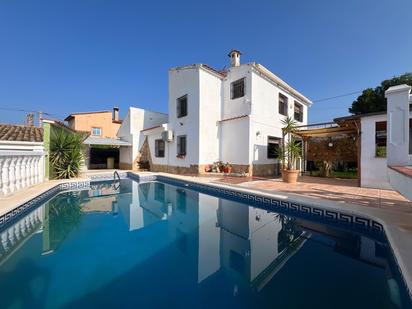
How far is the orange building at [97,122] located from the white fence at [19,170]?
1677 cm

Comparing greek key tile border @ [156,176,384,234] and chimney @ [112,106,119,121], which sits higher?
chimney @ [112,106,119,121]

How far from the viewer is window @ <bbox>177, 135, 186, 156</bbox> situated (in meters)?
19.0

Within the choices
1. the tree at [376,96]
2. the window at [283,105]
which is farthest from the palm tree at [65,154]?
the tree at [376,96]

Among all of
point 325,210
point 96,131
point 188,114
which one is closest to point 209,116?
point 188,114

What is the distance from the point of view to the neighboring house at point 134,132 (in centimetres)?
2375

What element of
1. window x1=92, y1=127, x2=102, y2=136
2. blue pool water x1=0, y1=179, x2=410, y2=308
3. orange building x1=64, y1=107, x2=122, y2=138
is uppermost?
orange building x1=64, y1=107, x2=122, y2=138

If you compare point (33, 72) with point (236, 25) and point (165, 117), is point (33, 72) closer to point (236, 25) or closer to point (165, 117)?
point (165, 117)

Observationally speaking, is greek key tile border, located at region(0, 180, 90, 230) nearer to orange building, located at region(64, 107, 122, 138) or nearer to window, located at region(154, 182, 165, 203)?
window, located at region(154, 182, 165, 203)

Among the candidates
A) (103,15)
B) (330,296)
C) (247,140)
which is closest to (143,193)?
(247,140)

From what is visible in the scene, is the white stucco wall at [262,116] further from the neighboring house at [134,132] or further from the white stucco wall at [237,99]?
the neighboring house at [134,132]

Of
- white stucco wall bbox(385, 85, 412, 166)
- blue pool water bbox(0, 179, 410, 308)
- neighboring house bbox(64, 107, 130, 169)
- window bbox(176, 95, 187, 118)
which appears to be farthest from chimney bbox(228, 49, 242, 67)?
neighboring house bbox(64, 107, 130, 169)

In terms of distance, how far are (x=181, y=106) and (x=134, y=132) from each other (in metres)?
7.59

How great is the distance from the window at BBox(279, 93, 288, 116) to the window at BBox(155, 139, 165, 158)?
1226cm

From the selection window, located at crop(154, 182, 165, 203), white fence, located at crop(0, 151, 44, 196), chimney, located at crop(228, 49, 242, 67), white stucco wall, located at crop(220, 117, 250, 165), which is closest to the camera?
white fence, located at crop(0, 151, 44, 196)
